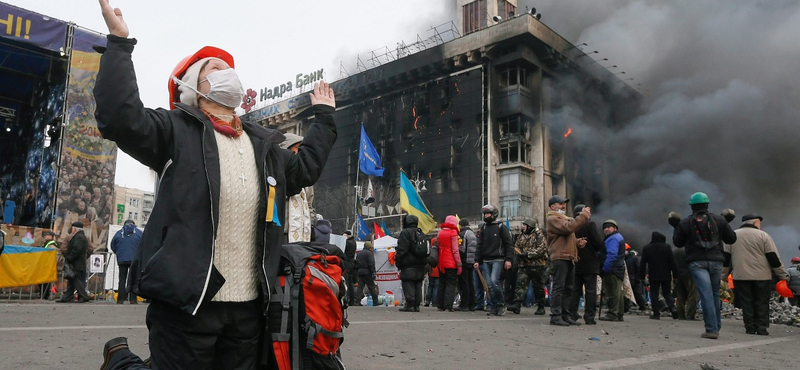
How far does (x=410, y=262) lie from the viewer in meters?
10.7

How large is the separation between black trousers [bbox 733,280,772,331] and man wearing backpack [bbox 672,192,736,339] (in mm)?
728

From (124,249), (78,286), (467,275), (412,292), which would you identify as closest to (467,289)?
(467,275)

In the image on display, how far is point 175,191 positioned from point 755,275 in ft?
26.7

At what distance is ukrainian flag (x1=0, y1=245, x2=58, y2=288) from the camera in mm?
11695

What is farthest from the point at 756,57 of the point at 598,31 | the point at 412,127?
the point at 412,127

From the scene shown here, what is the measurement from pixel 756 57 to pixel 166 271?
89.3 ft

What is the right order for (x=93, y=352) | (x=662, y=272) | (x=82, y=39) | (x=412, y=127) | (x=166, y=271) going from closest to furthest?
(x=166, y=271) → (x=93, y=352) → (x=662, y=272) → (x=82, y=39) → (x=412, y=127)

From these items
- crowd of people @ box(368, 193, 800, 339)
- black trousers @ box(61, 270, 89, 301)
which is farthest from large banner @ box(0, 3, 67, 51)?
crowd of people @ box(368, 193, 800, 339)

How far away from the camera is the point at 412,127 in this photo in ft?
173

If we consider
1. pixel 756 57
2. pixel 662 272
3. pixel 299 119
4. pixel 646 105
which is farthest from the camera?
pixel 299 119

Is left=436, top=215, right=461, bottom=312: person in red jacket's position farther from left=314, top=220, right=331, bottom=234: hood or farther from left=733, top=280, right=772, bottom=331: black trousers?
left=733, top=280, right=772, bottom=331: black trousers

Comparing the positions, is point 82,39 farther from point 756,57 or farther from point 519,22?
point 519,22

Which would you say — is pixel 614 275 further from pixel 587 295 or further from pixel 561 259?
pixel 561 259

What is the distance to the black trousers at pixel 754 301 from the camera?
792cm
